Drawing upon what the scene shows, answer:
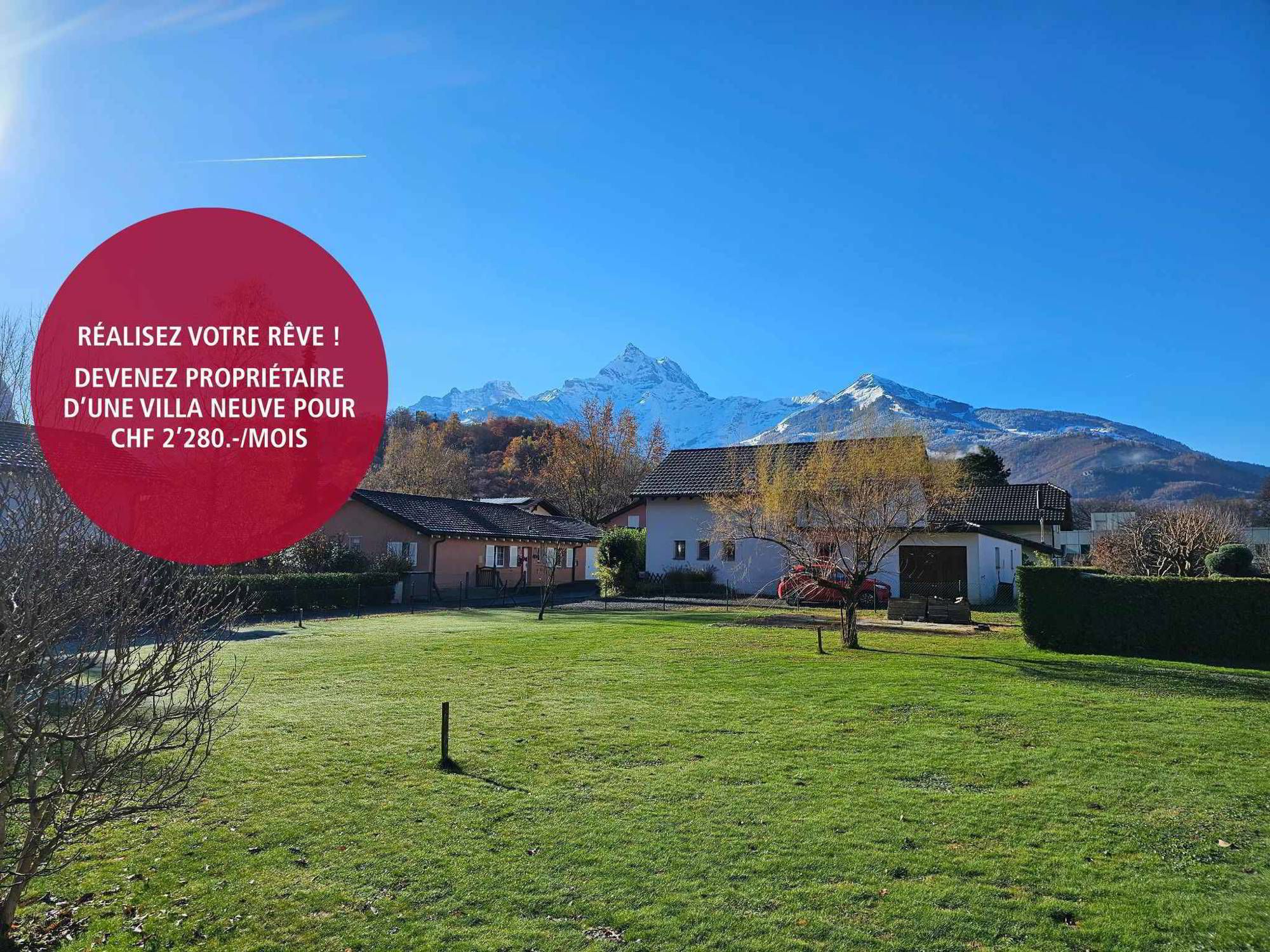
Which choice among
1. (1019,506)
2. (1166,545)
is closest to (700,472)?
(1019,506)

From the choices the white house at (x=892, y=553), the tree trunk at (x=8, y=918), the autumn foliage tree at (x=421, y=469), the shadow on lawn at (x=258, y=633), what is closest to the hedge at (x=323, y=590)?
the shadow on lawn at (x=258, y=633)

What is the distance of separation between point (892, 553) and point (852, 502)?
13051 mm

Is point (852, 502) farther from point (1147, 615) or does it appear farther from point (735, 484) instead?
point (735, 484)

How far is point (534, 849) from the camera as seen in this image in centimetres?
597

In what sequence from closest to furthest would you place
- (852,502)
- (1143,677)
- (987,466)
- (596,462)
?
(1143,677) → (852,502) → (987,466) → (596,462)

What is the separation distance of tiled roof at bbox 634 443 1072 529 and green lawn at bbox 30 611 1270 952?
81.7 feet

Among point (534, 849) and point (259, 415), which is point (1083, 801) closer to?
point (534, 849)

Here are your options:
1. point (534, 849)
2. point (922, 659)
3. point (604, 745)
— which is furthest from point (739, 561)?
point (534, 849)

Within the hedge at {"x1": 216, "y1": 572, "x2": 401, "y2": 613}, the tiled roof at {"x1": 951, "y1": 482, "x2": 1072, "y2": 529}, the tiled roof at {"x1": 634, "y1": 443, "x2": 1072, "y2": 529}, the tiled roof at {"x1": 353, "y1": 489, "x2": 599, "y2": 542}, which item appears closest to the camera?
the hedge at {"x1": 216, "y1": 572, "x2": 401, "y2": 613}

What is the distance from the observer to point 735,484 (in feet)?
114

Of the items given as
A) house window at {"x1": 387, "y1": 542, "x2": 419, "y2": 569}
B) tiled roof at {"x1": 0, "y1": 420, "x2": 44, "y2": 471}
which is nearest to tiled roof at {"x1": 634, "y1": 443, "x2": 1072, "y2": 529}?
house window at {"x1": 387, "y1": 542, "x2": 419, "y2": 569}

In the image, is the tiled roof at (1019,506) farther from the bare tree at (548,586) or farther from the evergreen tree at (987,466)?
the bare tree at (548,586)

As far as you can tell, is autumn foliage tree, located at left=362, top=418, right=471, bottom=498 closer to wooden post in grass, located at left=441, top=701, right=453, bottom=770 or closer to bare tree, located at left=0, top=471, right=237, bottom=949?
wooden post in grass, located at left=441, top=701, right=453, bottom=770

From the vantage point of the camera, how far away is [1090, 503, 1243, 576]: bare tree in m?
30.1
